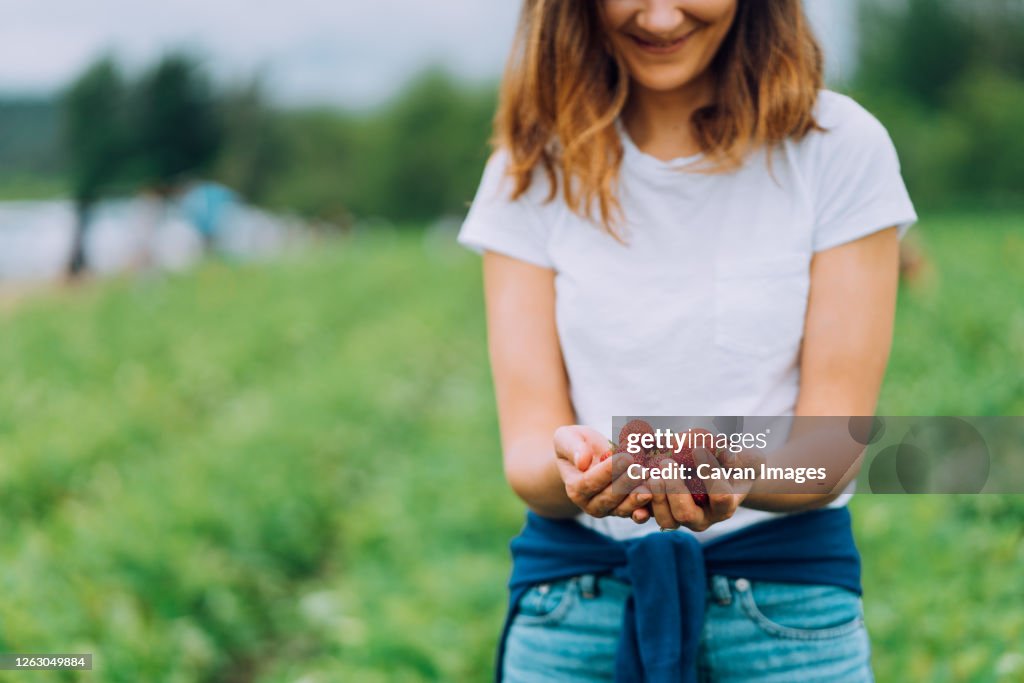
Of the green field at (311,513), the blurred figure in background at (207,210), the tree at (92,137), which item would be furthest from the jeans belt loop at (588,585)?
the blurred figure in background at (207,210)

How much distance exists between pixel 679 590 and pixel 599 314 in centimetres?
39

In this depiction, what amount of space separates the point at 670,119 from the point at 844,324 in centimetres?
40

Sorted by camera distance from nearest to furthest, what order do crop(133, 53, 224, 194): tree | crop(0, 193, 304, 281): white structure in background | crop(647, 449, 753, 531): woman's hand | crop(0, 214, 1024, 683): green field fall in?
crop(647, 449, 753, 531): woman's hand, crop(0, 214, 1024, 683): green field, crop(0, 193, 304, 281): white structure in background, crop(133, 53, 224, 194): tree

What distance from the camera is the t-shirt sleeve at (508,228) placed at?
1512 mm

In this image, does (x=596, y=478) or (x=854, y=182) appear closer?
(x=596, y=478)

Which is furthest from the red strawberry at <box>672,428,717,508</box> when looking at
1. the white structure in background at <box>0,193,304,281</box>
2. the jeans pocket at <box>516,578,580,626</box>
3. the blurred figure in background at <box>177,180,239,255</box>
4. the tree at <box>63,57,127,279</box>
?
the blurred figure in background at <box>177,180,239,255</box>

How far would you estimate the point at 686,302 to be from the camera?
4.61 ft

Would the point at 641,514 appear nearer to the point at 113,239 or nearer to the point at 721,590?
the point at 721,590

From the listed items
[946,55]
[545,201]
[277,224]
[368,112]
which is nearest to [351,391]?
[545,201]

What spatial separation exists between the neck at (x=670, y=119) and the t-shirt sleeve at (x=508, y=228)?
0.61ft

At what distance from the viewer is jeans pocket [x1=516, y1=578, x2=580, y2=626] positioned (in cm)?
147

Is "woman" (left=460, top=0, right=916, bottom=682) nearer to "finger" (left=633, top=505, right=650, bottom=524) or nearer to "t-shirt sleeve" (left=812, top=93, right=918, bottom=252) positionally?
"t-shirt sleeve" (left=812, top=93, right=918, bottom=252)

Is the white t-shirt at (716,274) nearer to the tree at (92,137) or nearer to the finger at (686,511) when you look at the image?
the finger at (686,511)

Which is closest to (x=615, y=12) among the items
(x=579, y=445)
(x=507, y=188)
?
(x=507, y=188)
